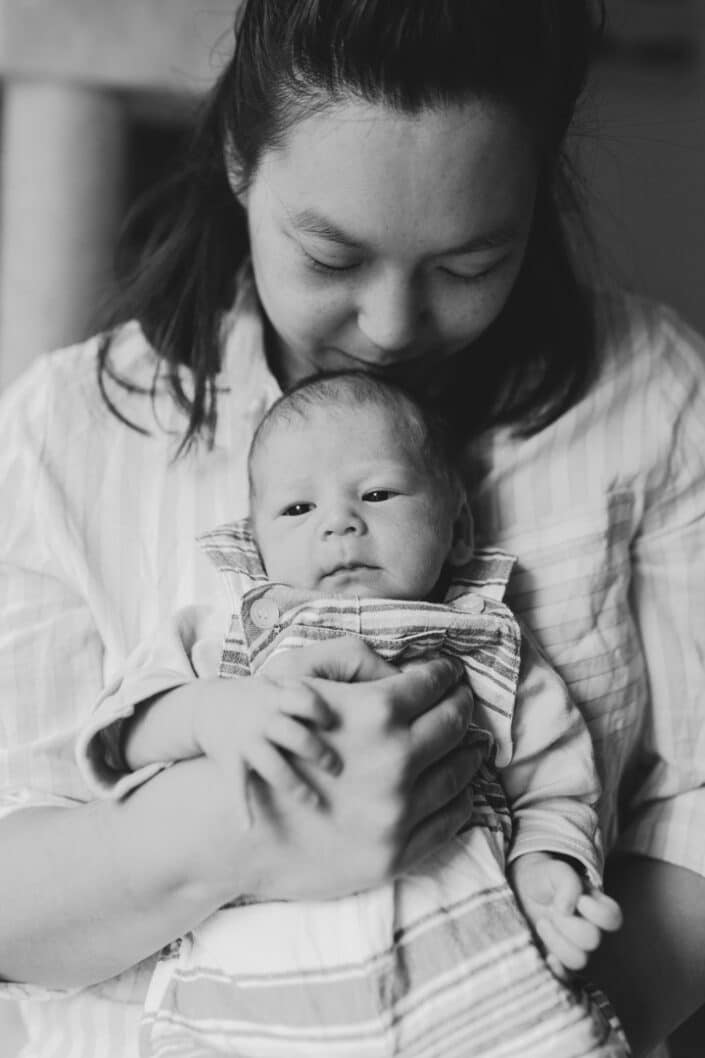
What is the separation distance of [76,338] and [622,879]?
1249mm

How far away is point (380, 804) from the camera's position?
978 millimetres

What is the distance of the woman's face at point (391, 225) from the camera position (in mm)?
1006

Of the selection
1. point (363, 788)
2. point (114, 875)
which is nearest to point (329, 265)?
point (363, 788)

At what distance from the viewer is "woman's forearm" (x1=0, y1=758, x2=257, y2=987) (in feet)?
3.32

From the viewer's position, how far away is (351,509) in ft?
3.56

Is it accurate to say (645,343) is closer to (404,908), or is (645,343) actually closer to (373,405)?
(373,405)

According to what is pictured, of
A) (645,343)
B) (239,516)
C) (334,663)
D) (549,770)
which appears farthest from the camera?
(645,343)

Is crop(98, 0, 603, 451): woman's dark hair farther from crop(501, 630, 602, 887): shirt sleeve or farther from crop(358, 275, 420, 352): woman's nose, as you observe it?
crop(501, 630, 602, 887): shirt sleeve

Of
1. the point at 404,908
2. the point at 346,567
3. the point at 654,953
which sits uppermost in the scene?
the point at 346,567

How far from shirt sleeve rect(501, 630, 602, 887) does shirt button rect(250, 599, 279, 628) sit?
24cm

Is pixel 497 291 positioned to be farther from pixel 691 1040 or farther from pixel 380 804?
pixel 691 1040

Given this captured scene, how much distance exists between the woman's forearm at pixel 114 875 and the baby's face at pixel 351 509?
202 mm

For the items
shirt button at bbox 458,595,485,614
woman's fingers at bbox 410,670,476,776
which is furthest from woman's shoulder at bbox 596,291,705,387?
woman's fingers at bbox 410,670,476,776

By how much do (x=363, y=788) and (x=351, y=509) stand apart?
25 cm
